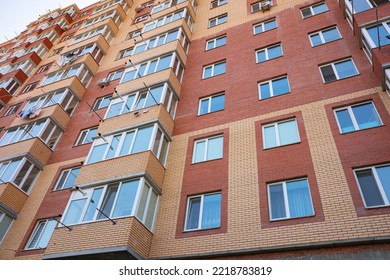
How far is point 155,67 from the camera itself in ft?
58.7

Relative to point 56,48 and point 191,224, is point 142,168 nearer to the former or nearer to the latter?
point 191,224

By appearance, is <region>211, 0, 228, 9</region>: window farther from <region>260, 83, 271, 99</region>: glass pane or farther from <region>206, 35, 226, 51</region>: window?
<region>260, 83, 271, 99</region>: glass pane

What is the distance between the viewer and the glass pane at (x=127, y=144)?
43.4 feet

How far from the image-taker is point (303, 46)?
15.8m

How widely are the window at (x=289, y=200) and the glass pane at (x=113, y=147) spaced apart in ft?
22.6

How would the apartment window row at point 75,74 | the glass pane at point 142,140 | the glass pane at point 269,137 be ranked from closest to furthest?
the glass pane at point 269,137, the glass pane at point 142,140, the apartment window row at point 75,74

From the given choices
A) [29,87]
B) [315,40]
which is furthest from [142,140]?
[29,87]

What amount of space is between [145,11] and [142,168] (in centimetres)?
2200

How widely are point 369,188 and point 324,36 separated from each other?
9.53 m

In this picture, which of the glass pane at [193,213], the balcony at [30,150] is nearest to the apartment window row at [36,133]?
the balcony at [30,150]

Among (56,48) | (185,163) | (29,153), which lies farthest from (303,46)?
(56,48)

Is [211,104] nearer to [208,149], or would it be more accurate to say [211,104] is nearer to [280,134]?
[208,149]

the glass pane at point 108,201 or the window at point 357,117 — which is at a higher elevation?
the window at point 357,117

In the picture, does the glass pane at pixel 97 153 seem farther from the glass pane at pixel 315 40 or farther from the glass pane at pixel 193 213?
the glass pane at pixel 315 40
